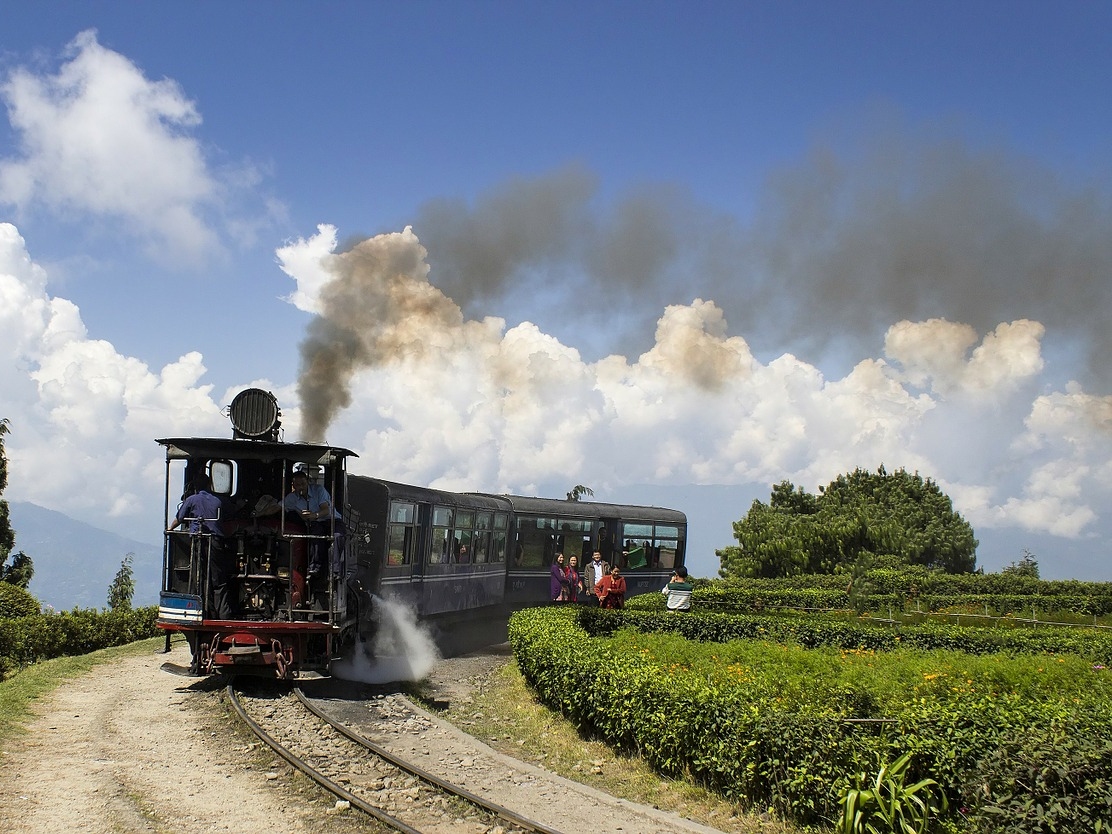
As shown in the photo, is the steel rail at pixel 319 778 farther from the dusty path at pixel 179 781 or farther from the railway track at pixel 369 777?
the dusty path at pixel 179 781

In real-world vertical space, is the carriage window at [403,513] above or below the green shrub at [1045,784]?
above

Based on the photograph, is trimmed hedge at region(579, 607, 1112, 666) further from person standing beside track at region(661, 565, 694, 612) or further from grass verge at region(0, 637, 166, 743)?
grass verge at region(0, 637, 166, 743)

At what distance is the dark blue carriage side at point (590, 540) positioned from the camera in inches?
1029

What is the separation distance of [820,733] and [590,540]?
1979 centimetres

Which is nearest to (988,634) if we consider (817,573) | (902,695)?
(902,695)

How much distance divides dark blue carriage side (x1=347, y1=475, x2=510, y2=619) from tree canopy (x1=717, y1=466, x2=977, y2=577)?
24259 mm

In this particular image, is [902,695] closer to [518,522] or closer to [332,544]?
[332,544]

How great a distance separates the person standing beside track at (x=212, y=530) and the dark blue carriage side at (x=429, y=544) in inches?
119

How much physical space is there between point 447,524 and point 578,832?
13.4 meters

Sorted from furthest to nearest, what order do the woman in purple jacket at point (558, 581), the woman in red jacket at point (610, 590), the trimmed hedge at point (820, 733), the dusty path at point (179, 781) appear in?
the woman in purple jacket at point (558, 581)
the woman in red jacket at point (610, 590)
the dusty path at point (179, 781)
the trimmed hedge at point (820, 733)

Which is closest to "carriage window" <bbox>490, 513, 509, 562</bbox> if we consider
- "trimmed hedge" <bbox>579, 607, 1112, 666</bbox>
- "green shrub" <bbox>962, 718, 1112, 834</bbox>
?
"trimmed hedge" <bbox>579, 607, 1112, 666</bbox>

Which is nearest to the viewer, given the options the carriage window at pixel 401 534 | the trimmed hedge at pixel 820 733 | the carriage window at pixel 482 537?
the trimmed hedge at pixel 820 733

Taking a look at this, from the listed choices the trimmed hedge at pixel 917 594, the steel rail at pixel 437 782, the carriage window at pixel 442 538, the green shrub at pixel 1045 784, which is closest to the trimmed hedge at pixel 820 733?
the green shrub at pixel 1045 784

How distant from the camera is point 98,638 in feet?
64.8
